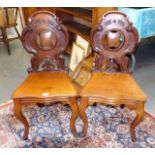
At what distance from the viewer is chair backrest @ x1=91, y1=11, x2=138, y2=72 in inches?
69.7

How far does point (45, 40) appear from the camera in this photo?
1.86 metres

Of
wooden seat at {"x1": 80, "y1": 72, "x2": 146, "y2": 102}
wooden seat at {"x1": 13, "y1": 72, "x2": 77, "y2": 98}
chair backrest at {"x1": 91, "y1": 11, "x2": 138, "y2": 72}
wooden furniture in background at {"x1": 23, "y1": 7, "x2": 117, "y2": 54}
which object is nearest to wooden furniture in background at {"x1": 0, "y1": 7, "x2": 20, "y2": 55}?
wooden furniture in background at {"x1": 23, "y1": 7, "x2": 117, "y2": 54}

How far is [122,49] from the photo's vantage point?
1.83 meters

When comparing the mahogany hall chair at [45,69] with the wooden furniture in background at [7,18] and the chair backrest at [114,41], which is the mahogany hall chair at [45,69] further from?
the wooden furniture in background at [7,18]

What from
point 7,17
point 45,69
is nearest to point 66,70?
point 45,69

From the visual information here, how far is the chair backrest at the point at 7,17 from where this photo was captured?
3250 mm

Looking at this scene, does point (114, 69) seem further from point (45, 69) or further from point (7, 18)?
point (7, 18)

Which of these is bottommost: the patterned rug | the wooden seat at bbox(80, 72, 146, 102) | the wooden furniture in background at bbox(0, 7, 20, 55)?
the patterned rug

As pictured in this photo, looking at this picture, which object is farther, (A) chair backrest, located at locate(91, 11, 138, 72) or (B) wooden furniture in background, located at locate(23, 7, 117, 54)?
(B) wooden furniture in background, located at locate(23, 7, 117, 54)

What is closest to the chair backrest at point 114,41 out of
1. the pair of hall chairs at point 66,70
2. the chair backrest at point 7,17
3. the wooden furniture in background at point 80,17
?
the pair of hall chairs at point 66,70

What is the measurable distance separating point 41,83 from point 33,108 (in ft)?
1.75

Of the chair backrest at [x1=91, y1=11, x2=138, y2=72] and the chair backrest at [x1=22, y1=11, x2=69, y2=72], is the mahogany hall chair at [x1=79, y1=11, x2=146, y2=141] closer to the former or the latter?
the chair backrest at [x1=91, y1=11, x2=138, y2=72]
